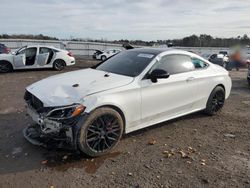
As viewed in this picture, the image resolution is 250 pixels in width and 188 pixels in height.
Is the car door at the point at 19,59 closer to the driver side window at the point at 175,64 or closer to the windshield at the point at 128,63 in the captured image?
the windshield at the point at 128,63

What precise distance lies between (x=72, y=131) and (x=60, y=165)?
0.55m

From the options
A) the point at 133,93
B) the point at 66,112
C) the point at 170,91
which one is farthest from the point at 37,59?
the point at 66,112

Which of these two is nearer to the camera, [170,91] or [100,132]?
[100,132]

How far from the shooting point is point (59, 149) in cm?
471

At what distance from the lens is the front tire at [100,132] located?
14.1 feet

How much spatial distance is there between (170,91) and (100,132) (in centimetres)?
173

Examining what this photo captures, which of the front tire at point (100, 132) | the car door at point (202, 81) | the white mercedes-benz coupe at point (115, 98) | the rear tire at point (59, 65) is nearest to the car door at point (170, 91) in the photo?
the white mercedes-benz coupe at point (115, 98)

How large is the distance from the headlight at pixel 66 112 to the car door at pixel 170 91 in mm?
1261

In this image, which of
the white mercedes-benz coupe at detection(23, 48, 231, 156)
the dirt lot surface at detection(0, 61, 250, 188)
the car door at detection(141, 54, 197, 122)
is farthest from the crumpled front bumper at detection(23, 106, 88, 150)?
the car door at detection(141, 54, 197, 122)

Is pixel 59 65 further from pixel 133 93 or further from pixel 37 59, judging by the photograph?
pixel 133 93

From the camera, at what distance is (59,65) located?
16.4 meters

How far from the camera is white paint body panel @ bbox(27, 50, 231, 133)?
4.39 m

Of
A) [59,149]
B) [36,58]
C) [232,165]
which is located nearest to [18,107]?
[59,149]

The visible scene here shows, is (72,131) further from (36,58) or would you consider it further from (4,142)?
(36,58)
